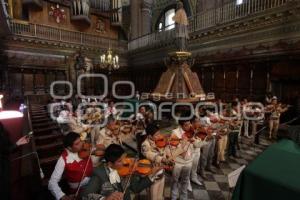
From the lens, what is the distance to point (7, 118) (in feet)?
13.8

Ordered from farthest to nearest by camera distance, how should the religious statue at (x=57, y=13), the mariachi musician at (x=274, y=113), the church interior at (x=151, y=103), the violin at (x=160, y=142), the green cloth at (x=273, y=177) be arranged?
the religious statue at (x=57, y=13)
the mariachi musician at (x=274, y=113)
the violin at (x=160, y=142)
the church interior at (x=151, y=103)
the green cloth at (x=273, y=177)

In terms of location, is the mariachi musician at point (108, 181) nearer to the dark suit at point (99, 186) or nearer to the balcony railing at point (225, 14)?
the dark suit at point (99, 186)

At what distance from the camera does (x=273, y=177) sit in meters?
1.45

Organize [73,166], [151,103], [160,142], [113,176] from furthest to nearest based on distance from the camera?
[151,103]
[160,142]
[73,166]
[113,176]

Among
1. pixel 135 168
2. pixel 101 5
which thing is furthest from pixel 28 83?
pixel 135 168

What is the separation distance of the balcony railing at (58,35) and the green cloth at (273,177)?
55.4 ft

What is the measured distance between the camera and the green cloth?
1375mm

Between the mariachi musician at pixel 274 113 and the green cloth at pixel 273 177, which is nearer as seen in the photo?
the green cloth at pixel 273 177

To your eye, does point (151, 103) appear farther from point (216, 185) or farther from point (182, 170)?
point (182, 170)

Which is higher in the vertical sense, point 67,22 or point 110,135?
point 67,22

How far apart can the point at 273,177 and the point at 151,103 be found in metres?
7.50

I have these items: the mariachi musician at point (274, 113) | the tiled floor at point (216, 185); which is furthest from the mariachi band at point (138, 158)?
the mariachi musician at point (274, 113)

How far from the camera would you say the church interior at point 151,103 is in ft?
8.16

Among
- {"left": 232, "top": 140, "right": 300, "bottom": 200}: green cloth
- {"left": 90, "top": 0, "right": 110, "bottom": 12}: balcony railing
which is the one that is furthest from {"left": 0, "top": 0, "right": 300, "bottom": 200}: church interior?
{"left": 90, "top": 0, "right": 110, "bottom": 12}: balcony railing
